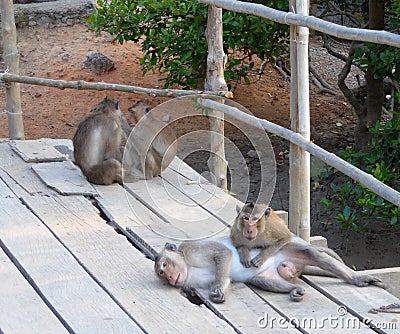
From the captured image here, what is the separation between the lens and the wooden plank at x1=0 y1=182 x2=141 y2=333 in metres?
3.33

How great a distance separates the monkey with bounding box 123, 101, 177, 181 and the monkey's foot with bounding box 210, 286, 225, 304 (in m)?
1.88

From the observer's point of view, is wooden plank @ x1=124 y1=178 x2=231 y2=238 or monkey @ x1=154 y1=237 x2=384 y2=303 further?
wooden plank @ x1=124 y1=178 x2=231 y2=238

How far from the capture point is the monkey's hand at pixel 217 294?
3521 millimetres

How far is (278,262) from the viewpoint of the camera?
3758 mm

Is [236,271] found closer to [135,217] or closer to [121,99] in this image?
[135,217]

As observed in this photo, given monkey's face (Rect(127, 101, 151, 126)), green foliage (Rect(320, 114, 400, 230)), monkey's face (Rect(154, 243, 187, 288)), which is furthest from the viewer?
monkey's face (Rect(127, 101, 151, 126))

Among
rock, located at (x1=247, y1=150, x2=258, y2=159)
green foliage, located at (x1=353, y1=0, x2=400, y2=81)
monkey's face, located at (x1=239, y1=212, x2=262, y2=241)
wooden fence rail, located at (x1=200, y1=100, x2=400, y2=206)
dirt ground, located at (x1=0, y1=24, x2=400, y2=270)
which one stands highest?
green foliage, located at (x1=353, y1=0, x2=400, y2=81)

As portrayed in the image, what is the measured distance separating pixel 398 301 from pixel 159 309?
1017 mm

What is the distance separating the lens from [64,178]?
5.37 meters

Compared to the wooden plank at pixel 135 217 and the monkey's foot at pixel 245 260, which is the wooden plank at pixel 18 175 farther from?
the monkey's foot at pixel 245 260

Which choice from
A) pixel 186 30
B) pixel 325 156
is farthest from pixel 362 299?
pixel 186 30

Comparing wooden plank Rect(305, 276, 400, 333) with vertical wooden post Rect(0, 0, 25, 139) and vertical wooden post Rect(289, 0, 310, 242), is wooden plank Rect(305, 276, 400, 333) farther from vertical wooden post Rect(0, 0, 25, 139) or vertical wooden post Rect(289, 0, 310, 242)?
vertical wooden post Rect(0, 0, 25, 139)

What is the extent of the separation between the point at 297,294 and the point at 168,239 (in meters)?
0.98

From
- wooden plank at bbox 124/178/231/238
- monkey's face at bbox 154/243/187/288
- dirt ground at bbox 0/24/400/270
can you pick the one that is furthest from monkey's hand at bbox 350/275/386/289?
dirt ground at bbox 0/24/400/270
